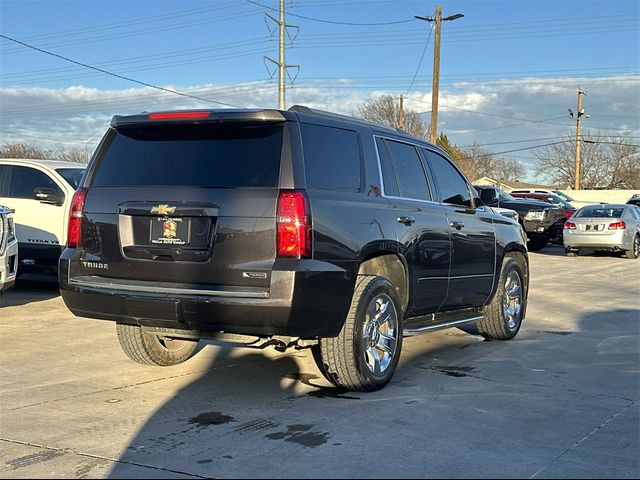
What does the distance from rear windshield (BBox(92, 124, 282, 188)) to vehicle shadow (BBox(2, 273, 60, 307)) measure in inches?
219

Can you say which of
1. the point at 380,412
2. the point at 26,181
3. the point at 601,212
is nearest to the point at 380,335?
the point at 380,412

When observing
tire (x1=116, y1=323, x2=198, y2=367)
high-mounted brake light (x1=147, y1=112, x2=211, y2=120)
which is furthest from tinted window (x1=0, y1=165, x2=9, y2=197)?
high-mounted brake light (x1=147, y1=112, x2=211, y2=120)

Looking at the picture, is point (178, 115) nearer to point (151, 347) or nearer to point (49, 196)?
point (151, 347)

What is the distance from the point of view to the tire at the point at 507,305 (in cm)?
830

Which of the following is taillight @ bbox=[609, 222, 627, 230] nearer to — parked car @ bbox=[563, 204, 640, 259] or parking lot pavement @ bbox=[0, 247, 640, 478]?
parked car @ bbox=[563, 204, 640, 259]

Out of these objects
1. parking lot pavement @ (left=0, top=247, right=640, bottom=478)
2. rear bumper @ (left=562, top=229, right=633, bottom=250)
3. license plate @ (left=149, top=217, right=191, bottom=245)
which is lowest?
parking lot pavement @ (left=0, top=247, right=640, bottom=478)

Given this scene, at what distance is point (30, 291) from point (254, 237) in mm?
7988

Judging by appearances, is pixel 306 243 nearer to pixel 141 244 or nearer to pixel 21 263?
pixel 141 244

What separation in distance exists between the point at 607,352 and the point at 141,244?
4866 mm

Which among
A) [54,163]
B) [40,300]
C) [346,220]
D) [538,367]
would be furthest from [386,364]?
[54,163]

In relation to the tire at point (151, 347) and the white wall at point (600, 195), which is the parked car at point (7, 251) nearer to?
the tire at point (151, 347)

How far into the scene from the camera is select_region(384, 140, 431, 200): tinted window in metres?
6.70

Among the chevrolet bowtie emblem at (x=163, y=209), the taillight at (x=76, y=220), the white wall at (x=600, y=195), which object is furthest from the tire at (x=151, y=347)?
the white wall at (x=600, y=195)

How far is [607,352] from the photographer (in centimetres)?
791
